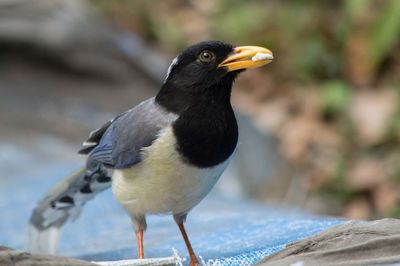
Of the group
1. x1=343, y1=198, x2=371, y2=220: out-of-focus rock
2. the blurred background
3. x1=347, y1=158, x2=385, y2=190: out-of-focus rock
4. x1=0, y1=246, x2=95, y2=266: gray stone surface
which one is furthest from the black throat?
x1=347, y1=158, x2=385, y2=190: out-of-focus rock

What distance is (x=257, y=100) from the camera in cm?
967

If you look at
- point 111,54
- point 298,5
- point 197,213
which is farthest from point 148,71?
point 197,213

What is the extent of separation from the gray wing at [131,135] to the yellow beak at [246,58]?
0.28m

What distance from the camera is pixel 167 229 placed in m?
4.09

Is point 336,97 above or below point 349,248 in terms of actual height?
above

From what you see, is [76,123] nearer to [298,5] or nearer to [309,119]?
[309,119]

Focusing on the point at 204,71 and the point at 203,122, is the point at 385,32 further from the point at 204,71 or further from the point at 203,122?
the point at 203,122

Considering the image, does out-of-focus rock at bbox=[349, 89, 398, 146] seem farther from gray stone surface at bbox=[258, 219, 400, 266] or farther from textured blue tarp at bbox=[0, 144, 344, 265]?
gray stone surface at bbox=[258, 219, 400, 266]

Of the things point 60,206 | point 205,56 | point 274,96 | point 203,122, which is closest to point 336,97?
point 274,96

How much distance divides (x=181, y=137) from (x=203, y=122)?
0.09 meters

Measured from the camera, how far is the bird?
3.08 m

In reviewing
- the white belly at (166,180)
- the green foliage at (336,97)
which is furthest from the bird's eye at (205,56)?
the green foliage at (336,97)

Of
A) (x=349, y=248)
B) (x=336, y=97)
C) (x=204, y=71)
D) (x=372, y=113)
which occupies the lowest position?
(x=349, y=248)

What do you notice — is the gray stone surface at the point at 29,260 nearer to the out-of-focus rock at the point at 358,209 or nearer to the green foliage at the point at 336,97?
the out-of-focus rock at the point at 358,209
